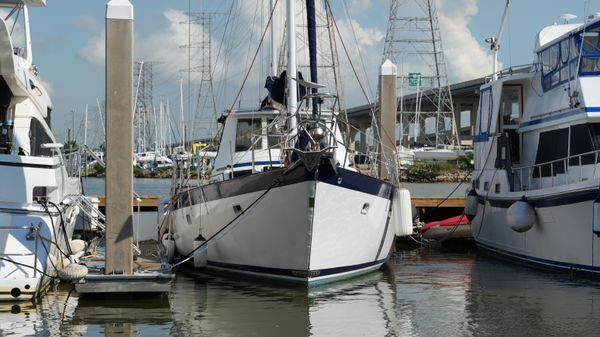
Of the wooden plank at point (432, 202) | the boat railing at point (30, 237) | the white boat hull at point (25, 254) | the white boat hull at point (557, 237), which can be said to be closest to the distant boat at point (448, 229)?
the wooden plank at point (432, 202)

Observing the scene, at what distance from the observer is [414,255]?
2342cm

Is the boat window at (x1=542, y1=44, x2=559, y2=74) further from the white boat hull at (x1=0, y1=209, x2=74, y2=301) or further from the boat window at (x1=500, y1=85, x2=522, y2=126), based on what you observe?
the white boat hull at (x1=0, y1=209, x2=74, y2=301)

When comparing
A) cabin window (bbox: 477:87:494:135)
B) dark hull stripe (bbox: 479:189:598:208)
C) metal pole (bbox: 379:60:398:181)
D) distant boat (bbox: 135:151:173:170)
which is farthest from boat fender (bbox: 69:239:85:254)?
distant boat (bbox: 135:151:173:170)

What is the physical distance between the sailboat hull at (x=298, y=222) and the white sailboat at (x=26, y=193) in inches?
124

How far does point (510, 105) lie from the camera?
74.3 feet

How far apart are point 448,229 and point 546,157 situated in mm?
5993

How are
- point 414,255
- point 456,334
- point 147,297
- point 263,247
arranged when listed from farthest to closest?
point 414,255 → point 263,247 → point 147,297 → point 456,334

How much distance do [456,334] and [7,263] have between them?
7.10m

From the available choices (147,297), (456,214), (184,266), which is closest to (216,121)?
(184,266)

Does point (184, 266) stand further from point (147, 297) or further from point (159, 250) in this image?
point (147, 297)

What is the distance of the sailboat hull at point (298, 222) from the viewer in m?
15.5

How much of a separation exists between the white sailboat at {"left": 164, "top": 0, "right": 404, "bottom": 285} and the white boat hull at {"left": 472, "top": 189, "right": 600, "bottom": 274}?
3331 millimetres

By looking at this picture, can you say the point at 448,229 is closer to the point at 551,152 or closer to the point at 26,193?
the point at 551,152

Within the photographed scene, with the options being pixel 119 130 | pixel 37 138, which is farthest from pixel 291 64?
pixel 37 138
